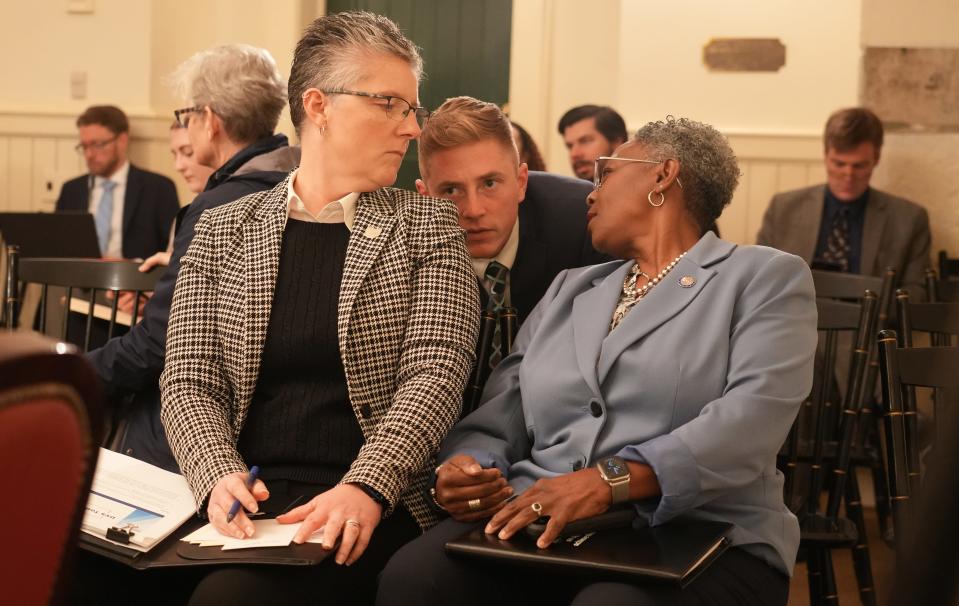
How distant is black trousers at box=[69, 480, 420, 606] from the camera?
5.09 ft

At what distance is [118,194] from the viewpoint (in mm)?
5965

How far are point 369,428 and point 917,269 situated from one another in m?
3.26

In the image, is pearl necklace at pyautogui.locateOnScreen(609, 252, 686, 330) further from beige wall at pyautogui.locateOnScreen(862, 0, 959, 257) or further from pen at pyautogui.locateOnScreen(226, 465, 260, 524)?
beige wall at pyautogui.locateOnScreen(862, 0, 959, 257)

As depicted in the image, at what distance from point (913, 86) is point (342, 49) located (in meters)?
3.16

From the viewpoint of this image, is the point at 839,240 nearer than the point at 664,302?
No

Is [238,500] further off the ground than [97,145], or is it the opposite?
[97,145]

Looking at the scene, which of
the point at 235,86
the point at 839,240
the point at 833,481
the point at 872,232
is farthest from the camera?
the point at 839,240

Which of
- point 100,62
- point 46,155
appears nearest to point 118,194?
point 46,155

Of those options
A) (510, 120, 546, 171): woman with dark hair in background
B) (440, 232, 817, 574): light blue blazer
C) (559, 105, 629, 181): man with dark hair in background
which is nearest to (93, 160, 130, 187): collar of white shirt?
(559, 105, 629, 181): man with dark hair in background

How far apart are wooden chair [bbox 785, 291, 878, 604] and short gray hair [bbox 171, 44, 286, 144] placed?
1478 millimetres

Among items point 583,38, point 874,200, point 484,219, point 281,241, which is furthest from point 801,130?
point 281,241

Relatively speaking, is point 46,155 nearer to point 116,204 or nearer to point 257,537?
point 116,204

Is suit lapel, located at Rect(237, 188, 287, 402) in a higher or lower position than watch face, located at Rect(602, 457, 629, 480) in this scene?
higher

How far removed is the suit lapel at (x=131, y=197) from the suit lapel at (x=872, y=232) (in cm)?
379
